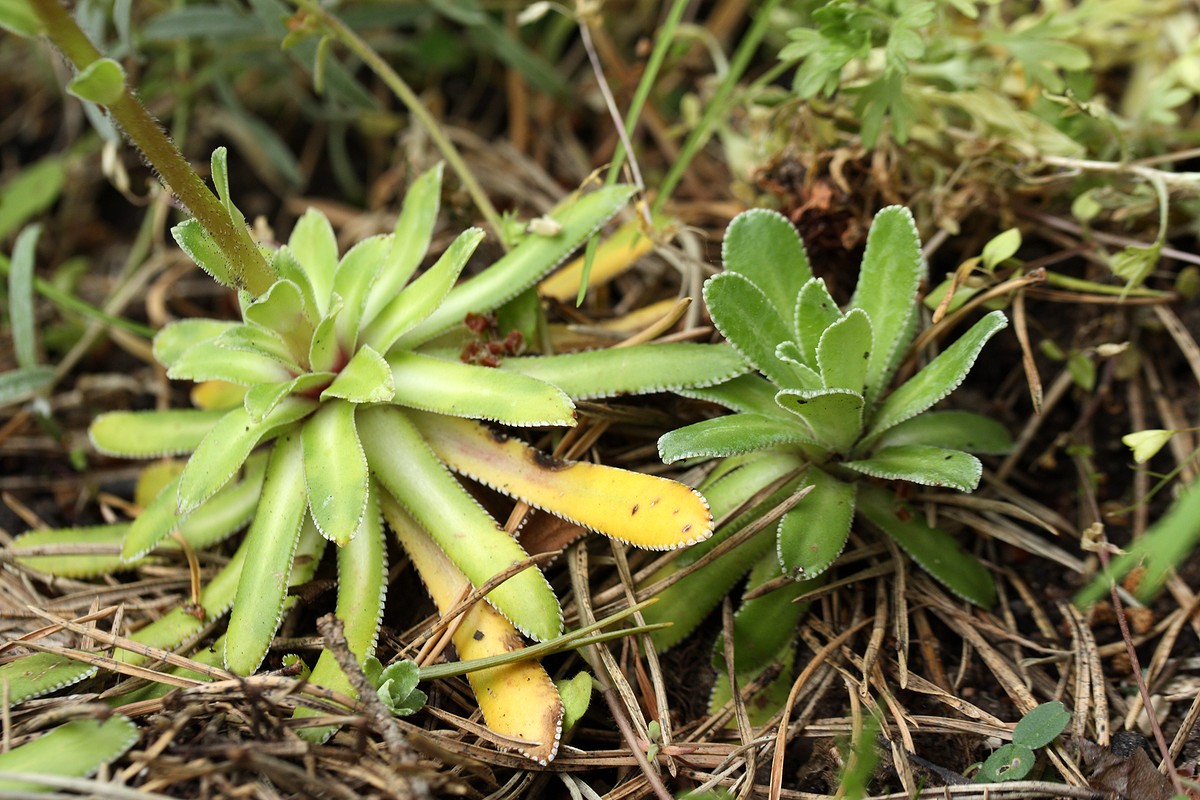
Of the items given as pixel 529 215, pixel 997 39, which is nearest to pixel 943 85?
pixel 997 39

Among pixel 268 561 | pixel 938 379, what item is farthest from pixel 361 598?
pixel 938 379

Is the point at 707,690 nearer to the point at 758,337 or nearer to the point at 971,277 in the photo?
the point at 758,337

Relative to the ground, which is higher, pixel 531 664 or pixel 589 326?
pixel 589 326

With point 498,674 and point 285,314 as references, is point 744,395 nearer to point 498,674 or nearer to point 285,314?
point 498,674

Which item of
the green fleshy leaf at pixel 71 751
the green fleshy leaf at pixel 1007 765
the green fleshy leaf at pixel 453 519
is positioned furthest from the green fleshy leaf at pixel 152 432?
the green fleshy leaf at pixel 1007 765

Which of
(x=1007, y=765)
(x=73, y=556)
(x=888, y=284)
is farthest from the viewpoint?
(x=73, y=556)

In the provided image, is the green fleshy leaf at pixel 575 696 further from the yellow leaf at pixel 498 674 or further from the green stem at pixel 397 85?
the green stem at pixel 397 85
